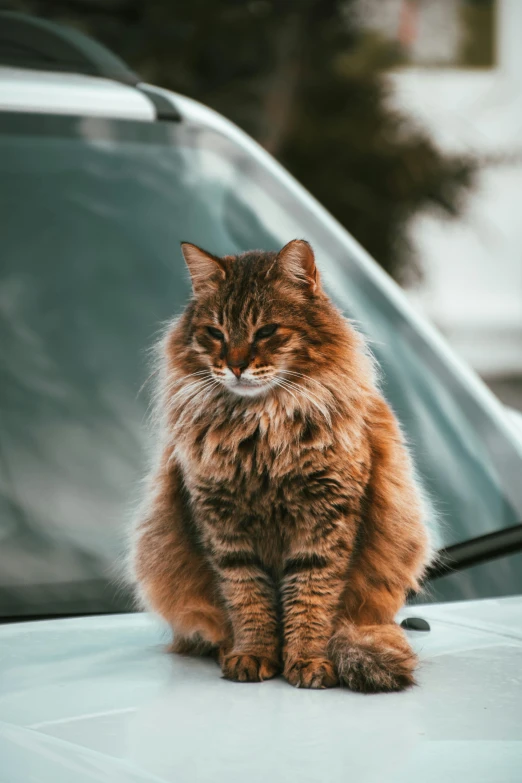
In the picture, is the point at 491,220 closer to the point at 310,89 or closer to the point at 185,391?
the point at 310,89

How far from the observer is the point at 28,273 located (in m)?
1.95

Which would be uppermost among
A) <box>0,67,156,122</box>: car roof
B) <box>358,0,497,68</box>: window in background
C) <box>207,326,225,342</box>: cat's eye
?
<box>358,0,497,68</box>: window in background

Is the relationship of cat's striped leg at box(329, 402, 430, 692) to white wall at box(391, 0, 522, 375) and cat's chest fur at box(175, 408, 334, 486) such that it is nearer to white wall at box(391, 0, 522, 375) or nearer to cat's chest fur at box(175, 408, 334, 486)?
cat's chest fur at box(175, 408, 334, 486)

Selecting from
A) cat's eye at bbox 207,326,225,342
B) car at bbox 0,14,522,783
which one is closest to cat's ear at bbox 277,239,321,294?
cat's eye at bbox 207,326,225,342

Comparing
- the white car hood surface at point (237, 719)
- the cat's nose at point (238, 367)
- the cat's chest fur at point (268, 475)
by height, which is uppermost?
the cat's nose at point (238, 367)

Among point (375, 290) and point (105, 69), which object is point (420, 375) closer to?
point (375, 290)

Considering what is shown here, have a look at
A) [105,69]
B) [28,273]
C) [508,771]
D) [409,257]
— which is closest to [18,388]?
[28,273]

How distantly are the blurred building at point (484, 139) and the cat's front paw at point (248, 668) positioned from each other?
24.0ft

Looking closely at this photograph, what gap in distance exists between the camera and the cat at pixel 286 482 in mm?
1196

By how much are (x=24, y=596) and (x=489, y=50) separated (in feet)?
31.1

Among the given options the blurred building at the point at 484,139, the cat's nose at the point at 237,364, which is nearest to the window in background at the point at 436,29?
the blurred building at the point at 484,139

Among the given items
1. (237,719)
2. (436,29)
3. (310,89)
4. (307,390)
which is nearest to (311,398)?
(307,390)

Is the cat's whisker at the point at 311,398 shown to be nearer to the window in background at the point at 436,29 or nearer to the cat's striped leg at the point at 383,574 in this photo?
the cat's striped leg at the point at 383,574

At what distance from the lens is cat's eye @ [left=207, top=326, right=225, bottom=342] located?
1219 millimetres
